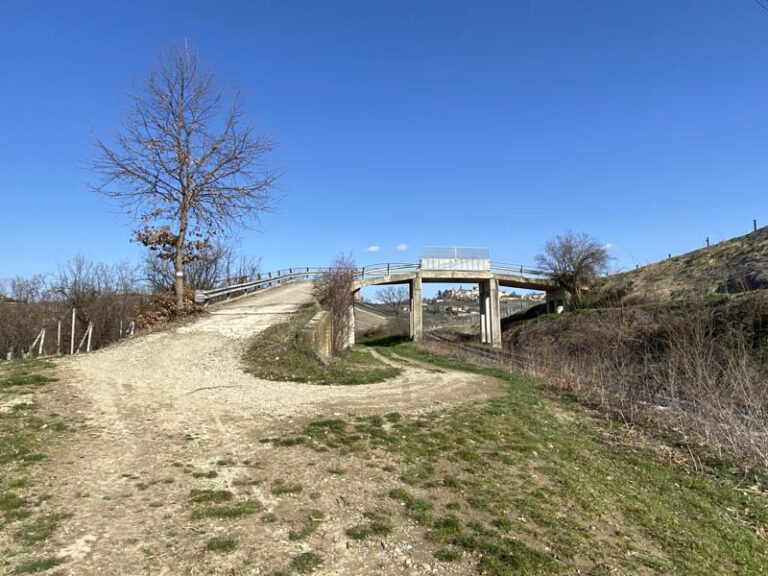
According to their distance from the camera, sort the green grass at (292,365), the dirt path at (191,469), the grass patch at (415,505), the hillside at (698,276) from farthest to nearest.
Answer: the hillside at (698,276) < the green grass at (292,365) < the grass patch at (415,505) < the dirt path at (191,469)

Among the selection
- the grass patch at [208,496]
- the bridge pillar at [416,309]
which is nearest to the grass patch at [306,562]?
the grass patch at [208,496]

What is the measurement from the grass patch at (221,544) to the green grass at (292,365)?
28.3 feet

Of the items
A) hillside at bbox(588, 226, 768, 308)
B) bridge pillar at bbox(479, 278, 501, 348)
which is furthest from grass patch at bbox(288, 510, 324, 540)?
bridge pillar at bbox(479, 278, 501, 348)

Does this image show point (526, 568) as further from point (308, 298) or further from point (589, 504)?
point (308, 298)

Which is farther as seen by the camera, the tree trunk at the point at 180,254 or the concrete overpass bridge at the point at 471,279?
the concrete overpass bridge at the point at 471,279

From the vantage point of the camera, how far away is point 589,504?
5828 millimetres

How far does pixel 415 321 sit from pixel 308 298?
19343mm

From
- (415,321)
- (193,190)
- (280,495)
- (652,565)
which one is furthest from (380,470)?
(415,321)

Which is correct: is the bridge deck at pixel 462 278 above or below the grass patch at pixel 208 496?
above

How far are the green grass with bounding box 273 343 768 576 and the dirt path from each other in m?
0.52

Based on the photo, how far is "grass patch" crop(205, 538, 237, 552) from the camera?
13.2 ft

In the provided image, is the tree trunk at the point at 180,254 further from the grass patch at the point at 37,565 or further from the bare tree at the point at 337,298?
the grass patch at the point at 37,565

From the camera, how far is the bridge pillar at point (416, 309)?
142ft

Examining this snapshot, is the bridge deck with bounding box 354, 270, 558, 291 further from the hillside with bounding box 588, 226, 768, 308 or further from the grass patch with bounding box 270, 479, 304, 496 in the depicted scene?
the grass patch with bounding box 270, 479, 304, 496
